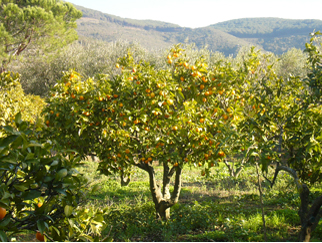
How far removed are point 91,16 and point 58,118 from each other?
13203cm

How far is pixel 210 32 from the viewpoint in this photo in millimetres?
105750

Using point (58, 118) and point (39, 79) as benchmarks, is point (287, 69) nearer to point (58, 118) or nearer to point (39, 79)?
point (39, 79)

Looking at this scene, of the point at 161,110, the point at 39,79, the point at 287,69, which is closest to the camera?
the point at 161,110

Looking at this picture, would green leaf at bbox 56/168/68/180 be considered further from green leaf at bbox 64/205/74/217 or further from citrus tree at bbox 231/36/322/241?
citrus tree at bbox 231/36/322/241

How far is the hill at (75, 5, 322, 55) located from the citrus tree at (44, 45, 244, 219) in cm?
7338

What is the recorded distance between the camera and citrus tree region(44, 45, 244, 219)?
3.78m

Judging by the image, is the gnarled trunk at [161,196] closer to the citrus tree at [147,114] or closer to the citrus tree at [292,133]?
the citrus tree at [147,114]

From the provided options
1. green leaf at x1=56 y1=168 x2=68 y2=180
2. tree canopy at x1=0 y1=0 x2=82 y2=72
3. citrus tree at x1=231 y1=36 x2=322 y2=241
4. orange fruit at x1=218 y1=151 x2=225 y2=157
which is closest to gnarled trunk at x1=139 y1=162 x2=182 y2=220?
orange fruit at x1=218 y1=151 x2=225 y2=157

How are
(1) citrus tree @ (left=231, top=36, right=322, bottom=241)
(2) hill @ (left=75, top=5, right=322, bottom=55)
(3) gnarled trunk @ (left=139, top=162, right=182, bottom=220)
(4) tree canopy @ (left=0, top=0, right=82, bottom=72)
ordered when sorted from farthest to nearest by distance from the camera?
(2) hill @ (left=75, top=5, right=322, bottom=55) → (4) tree canopy @ (left=0, top=0, right=82, bottom=72) → (3) gnarled trunk @ (left=139, top=162, right=182, bottom=220) → (1) citrus tree @ (left=231, top=36, right=322, bottom=241)

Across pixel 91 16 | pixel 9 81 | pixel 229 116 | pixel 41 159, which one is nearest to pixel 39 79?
pixel 9 81

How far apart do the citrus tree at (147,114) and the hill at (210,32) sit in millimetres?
73381

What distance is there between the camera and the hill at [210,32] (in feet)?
290

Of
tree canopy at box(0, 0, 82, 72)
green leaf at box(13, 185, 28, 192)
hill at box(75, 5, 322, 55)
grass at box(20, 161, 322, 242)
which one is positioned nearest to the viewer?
green leaf at box(13, 185, 28, 192)

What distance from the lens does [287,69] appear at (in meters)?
26.6
